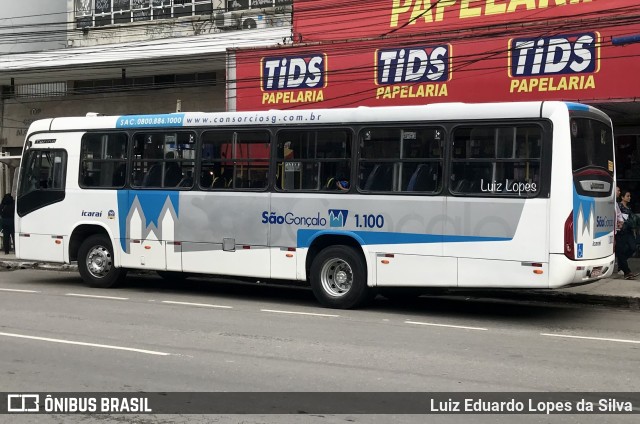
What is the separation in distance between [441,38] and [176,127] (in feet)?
24.0

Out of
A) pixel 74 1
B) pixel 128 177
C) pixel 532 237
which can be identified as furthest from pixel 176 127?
pixel 74 1

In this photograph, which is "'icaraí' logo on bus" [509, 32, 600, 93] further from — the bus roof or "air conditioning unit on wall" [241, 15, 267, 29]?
"air conditioning unit on wall" [241, 15, 267, 29]

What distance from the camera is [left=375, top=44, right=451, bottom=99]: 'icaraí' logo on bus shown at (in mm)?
18266

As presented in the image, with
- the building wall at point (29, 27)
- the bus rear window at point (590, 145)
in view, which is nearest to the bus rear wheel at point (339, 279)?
the bus rear window at point (590, 145)

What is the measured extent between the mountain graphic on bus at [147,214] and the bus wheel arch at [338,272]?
289 centimetres

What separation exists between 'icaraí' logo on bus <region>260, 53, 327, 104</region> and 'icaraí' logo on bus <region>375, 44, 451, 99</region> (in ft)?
5.41

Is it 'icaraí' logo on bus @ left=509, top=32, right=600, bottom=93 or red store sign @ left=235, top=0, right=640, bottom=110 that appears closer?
red store sign @ left=235, top=0, right=640, bottom=110

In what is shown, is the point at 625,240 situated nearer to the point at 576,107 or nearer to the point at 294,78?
the point at 576,107

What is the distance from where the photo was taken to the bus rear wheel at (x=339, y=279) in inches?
484

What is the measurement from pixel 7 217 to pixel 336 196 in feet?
45.3

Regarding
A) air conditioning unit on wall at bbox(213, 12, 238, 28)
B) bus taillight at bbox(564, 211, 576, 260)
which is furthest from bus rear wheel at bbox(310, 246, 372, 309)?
air conditioning unit on wall at bbox(213, 12, 238, 28)

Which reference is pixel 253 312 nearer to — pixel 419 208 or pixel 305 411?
pixel 419 208

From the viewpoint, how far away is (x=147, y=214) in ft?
46.9

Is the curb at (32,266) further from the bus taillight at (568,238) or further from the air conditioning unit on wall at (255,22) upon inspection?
the bus taillight at (568,238)
